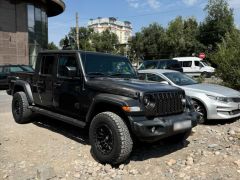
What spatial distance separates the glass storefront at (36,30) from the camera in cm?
2673

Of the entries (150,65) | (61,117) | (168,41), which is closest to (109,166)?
(61,117)

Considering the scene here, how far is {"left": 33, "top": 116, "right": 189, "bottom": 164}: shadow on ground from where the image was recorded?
18.7ft

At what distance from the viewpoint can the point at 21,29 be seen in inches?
1012

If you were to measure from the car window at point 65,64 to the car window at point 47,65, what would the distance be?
33 cm

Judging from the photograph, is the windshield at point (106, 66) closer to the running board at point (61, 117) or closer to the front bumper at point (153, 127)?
the running board at point (61, 117)

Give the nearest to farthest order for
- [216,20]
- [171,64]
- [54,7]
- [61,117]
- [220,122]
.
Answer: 1. [61,117]
2. [220,122]
3. [171,64]
4. [54,7]
5. [216,20]

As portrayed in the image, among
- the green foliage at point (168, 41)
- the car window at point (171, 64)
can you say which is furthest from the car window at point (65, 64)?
the green foliage at point (168, 41)

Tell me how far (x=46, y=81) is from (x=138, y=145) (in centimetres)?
239

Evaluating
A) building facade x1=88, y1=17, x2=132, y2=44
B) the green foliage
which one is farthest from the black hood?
building facade x1=88, y1=17, x2=132, y2=44

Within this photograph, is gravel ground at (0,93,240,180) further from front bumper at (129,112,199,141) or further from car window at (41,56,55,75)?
car window at (41,56,55,75)

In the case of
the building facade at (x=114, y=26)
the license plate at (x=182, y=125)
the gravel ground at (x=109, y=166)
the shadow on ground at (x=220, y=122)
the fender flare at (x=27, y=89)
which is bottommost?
the gravel ground at (x=109, y=166)

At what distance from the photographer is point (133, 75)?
685 cm

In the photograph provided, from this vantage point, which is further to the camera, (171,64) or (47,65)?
(171,64)

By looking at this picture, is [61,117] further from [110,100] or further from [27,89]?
[27,89]
